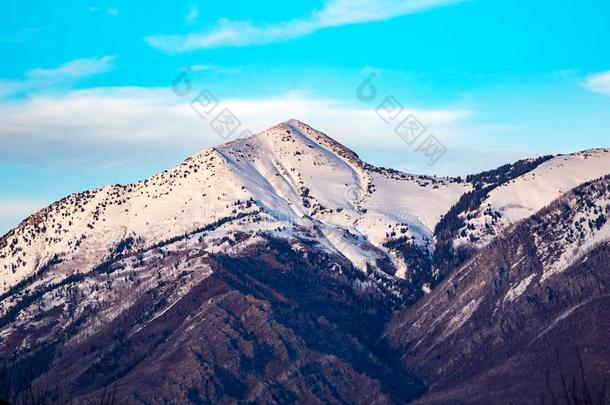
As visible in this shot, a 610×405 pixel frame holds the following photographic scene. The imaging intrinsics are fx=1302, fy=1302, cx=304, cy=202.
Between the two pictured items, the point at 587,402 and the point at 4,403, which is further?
the point at 4,403

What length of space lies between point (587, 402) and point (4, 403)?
44.2 meters

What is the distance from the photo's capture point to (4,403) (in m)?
99.2

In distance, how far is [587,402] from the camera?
271ft

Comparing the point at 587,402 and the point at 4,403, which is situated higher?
the point at 4,403
